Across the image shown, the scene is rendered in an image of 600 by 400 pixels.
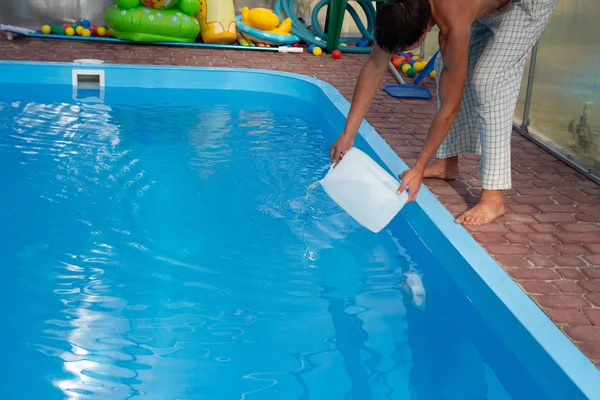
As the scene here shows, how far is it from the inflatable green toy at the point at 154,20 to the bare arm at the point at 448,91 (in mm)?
5213

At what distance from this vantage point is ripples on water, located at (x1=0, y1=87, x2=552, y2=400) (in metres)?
2.56

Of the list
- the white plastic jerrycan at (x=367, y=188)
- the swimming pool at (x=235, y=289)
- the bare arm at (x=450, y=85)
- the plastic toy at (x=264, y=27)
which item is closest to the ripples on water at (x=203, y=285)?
the swimming pool at (x=235, y=289)

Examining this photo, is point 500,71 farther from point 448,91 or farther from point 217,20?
point 217,20

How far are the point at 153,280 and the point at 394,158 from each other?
179 cm

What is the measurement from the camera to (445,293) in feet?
10.5

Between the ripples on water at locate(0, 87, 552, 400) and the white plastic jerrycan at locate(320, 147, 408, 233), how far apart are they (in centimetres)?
42

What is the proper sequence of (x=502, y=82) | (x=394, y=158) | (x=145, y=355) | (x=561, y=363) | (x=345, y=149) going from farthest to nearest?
(x=394, y=158)
(x=502, y=82)
(x=345, y=149)
(x=145, y=355)
(x=561, y=363)

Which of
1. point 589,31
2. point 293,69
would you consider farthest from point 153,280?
point 293,69

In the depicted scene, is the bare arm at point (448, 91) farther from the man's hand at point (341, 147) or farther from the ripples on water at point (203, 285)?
the ripples on water at point (203, 285)

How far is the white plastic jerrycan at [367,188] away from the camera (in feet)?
9.51

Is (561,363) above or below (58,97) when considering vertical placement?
above

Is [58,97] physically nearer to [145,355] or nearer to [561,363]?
[145,355]

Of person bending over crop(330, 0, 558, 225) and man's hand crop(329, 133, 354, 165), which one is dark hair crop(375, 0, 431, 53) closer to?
person bending over crop(330, 0, 558, 225)

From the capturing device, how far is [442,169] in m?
3.99
